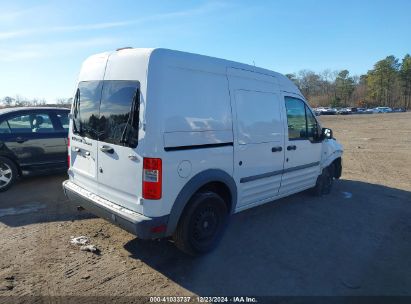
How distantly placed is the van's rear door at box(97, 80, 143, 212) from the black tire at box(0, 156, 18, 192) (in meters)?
3.63

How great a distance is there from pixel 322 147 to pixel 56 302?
5.29 meters

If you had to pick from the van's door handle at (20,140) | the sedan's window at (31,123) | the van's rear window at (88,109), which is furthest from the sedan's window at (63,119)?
the van's rear window at (88,109)

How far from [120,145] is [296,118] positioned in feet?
10.6

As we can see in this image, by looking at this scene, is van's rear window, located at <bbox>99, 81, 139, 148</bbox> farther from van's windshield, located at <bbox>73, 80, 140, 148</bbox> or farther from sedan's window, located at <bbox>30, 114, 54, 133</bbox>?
sedan's window, located at <bbox>30, 114, 54, 133</bbox>

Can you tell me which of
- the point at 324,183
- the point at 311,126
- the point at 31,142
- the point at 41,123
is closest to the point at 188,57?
the point at 311,126

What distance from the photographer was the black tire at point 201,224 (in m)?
4.12

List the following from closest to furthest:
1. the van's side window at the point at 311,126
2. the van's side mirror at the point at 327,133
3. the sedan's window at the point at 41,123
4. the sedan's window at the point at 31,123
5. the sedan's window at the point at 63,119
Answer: the van's side window at the point at 311,126 → the van's side mirror at the point at 327,133 → the sedan's window at the point at 31,123 → the sedan's window at the point at 41,123 → the sedan's window at the point at 63,119

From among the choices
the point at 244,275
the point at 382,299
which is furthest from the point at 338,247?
the point at 244,275

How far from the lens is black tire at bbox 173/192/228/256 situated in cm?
412

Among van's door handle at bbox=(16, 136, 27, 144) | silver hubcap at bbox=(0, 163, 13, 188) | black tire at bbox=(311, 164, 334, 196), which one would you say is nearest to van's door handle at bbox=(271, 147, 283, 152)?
black tire at bbox=(311, 164, 334, 196)

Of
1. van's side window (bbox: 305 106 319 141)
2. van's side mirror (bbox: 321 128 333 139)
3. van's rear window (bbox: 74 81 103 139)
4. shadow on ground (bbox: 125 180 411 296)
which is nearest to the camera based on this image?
shadow on ground (bbox: 125 180 411 296)

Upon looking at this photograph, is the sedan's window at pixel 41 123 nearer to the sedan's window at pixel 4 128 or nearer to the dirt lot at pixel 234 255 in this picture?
the sedan's window at pixel 4 128

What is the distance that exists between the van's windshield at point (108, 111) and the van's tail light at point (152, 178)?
0.28 m

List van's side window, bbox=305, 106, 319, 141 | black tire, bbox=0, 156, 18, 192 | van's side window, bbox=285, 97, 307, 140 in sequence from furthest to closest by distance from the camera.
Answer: black tire, bbox=0, 156, 18, 192 < van's side window, bbox=305, 106, 319, 141 < van's side window, bbox=285, 97, 307, 140
